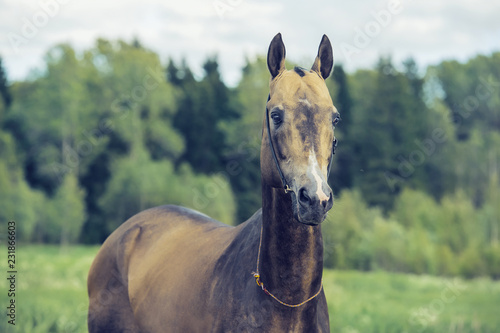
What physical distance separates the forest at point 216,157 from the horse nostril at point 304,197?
2207 centimetres

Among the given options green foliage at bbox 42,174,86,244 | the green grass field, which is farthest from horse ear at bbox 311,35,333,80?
green foliage at bbox 42,174,86,244

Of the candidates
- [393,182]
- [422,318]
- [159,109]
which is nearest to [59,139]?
[159,109]

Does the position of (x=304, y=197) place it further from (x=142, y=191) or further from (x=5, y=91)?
(x=5, y=91)

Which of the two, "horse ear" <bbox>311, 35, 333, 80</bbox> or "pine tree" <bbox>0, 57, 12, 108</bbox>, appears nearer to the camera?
"horse ear" <bbox>311, 35, 333, 80</bbox>

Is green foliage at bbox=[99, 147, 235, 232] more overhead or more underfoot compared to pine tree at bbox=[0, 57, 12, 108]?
more underfoot

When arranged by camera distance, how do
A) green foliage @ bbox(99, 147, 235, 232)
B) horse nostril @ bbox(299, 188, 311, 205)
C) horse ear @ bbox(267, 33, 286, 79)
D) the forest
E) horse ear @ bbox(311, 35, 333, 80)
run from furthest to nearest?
green foliage @ bbox(99, 147, 235, 232) < the forest < horse ear @ bbox(311, 35, 333, 80) < horse ear @ bbox(267, 33, 286, 79) < horse nostril @ bbox(299, 188, 311, 205)

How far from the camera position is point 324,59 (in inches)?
147

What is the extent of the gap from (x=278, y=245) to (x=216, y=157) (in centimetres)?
3405

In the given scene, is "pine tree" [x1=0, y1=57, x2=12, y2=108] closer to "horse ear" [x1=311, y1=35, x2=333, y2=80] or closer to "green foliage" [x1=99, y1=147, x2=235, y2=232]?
"green foliage" [x1=99, y1=147, x2=235, y2=232]

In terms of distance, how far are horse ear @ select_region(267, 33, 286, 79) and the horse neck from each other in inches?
31.1

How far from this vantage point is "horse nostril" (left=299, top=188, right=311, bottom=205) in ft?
9.48

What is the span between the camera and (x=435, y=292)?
66.4 ft

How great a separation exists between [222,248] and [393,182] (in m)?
33.5

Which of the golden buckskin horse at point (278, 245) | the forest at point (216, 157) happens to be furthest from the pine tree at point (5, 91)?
the golden buckskin horse at point (278, 245)
